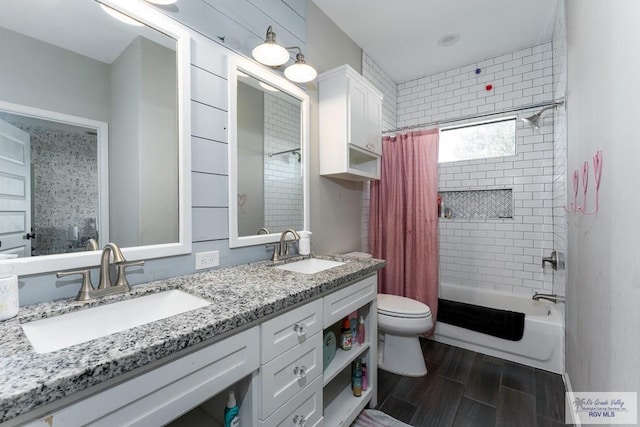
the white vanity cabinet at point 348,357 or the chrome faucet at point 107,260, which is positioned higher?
the chrome faucet at point 107,260

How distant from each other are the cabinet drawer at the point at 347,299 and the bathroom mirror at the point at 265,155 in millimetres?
579

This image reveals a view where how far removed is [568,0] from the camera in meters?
1.66

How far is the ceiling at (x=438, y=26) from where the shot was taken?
80.5 inches

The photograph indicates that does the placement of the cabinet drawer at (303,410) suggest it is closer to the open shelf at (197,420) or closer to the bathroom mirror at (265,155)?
the open shelf at (197,420)

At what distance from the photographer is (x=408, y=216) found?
100 inches

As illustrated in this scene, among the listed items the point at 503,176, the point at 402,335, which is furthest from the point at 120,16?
the point at 503,176

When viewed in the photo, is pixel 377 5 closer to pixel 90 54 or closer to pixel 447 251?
pixel 90 54

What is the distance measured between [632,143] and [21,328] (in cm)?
172

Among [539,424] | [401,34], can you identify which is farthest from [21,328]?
[401,34]

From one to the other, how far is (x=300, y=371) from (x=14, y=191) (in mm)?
1167

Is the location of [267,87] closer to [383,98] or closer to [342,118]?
[342,118]

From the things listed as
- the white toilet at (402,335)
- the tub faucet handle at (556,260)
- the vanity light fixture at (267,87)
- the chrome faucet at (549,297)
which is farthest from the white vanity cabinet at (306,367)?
the chrome faucet at (549,297)

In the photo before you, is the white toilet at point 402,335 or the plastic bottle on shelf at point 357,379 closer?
the plastic bottle on shelf at point 357,379

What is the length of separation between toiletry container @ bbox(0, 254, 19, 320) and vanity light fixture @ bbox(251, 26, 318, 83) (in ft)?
4.61
